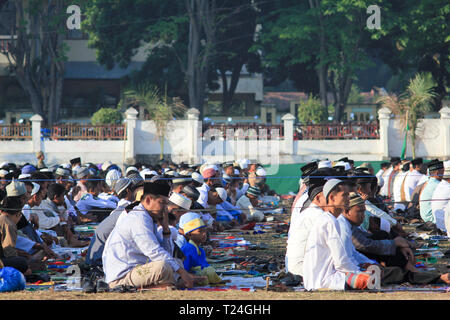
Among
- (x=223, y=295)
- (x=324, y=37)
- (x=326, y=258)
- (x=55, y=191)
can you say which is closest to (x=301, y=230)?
(x=326, y=258)

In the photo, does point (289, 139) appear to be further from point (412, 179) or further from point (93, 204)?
point (93, 204)

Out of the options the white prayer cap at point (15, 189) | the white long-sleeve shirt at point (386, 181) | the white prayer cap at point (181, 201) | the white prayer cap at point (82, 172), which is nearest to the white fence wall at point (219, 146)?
the white long-sleeve shirt at point (386, 181)

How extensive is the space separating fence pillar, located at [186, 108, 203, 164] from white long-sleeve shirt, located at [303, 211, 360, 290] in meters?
21.9

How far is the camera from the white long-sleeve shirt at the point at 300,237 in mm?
7609

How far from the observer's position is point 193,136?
1163 inches

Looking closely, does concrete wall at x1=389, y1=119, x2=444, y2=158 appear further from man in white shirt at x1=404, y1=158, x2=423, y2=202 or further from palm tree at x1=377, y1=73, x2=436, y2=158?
man in white shirt at x1=404, y1=158, x2=423, y2=202

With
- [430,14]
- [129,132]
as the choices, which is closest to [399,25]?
[430,14]

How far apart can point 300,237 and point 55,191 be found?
5175 millimetres

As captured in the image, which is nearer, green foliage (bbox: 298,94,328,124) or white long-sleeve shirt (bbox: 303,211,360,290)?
white long-sleeve shirt (bbox: 303,211,360,290)

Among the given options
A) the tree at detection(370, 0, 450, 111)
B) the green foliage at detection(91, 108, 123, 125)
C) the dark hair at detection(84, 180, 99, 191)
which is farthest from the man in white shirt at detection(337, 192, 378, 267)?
the tree at detection(370, 0, 450, 111)

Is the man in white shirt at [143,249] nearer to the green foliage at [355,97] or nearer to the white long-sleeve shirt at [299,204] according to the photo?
the white long-sleeve shirt at [299,204]

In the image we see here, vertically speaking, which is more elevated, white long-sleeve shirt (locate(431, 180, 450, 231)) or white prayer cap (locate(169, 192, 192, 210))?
white prayer cap (locate(169, 192, 192, 210))

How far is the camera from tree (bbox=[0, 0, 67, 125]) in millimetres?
33250

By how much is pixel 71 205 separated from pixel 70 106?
88.7 feet
